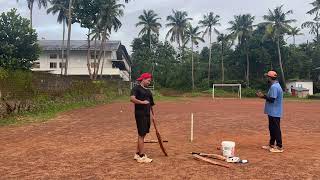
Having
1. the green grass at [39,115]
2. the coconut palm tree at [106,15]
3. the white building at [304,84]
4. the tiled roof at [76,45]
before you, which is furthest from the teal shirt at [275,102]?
the white building at [304,84]

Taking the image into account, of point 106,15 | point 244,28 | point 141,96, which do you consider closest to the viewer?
point 141,96

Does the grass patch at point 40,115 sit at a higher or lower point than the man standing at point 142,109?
lower

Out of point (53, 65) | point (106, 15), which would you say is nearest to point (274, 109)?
point (106, 15)

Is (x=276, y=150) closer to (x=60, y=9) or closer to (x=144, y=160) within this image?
(x=144, y=160)

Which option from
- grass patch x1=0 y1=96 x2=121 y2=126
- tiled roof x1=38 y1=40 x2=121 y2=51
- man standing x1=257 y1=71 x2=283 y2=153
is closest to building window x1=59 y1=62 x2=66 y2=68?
tiled roof x1=38 y1=40 x2=121 y2=51

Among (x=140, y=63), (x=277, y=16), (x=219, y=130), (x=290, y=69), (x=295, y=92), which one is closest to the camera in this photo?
(x=219, y=130)

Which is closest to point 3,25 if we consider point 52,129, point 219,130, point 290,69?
point 52,129

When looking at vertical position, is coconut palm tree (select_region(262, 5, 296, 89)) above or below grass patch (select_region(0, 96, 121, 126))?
above

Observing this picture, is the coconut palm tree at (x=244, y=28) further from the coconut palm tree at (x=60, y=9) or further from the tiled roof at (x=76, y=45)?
the coconut palm tree at (x=60, y=9)

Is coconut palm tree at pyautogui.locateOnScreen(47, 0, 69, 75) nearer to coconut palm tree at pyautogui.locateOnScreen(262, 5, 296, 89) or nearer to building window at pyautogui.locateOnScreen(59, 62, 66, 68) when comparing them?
building window at pyautogui.locateOnScreen(59, 62, 66, 68)

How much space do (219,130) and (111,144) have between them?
164 inches

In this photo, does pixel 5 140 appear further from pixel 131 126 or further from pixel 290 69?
pixel 290 69

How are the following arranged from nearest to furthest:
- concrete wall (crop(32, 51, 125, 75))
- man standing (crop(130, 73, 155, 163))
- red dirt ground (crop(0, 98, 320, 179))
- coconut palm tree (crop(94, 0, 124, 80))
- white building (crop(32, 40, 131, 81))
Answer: red dirt ground (crop(0, 98, 320, 179)) < man standing (crop(130, 73, 155, 163)) < coconut palm tree (crop(94, 0, 124, 80)) < white building (crop(32, 40, 131, 81)) < concrete wall (crop(32, 51, 125, 75))

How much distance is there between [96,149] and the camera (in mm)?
9484
